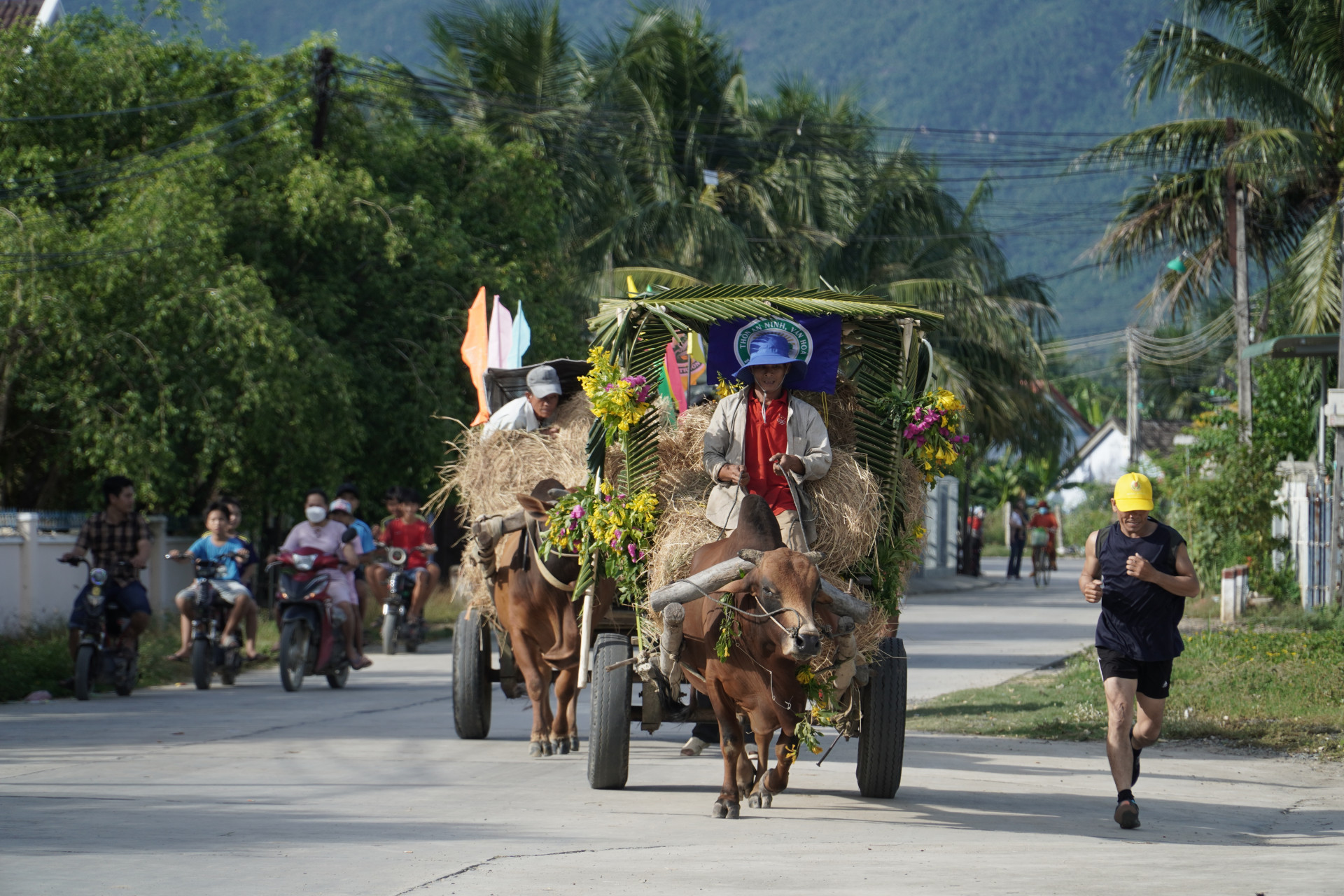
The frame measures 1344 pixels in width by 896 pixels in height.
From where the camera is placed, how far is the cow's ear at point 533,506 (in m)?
10.5

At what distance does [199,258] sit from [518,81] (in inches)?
643

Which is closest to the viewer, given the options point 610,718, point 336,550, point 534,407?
point 610,718

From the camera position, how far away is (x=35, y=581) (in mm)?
17734

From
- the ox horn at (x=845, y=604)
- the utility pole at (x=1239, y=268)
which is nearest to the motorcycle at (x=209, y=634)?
the ox horn at (x=845, y=604)

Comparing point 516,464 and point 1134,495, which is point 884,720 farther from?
point 516,464

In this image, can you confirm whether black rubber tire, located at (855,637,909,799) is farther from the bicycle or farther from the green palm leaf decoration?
the bicycle

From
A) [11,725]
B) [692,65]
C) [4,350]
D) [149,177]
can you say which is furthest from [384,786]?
[692,65]

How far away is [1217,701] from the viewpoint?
44.2ft

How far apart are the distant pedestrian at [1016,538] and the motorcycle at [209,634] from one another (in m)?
29.8

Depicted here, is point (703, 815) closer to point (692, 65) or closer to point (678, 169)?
point (678, 169)

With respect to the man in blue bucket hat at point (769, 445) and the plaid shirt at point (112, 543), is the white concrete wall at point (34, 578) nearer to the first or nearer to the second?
the plaid shirt at point (112, 543)

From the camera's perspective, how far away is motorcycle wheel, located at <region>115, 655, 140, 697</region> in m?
14.4

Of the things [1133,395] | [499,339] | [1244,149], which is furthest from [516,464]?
[1133,395]

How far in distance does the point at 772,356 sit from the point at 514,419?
3.24 m
